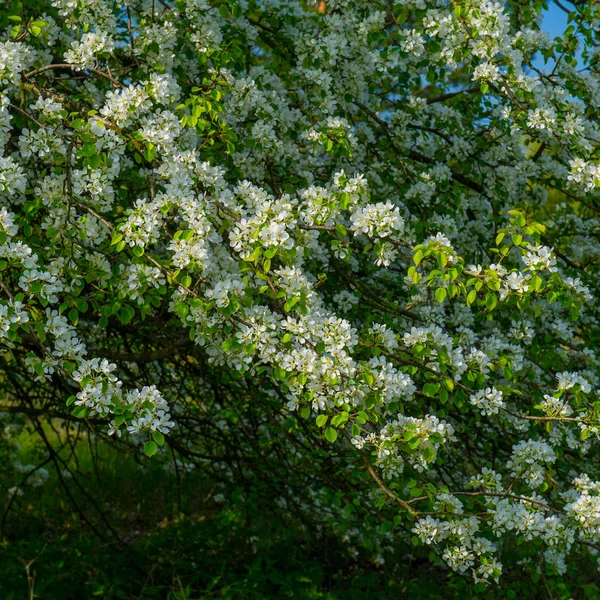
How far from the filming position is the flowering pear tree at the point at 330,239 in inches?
110

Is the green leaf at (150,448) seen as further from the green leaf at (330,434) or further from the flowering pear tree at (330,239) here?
the green leaf at (330,434)

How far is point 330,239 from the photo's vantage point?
138 inches

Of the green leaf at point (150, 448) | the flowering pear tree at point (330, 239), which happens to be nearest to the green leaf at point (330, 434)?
the flowering pear tree at point (330, 239)

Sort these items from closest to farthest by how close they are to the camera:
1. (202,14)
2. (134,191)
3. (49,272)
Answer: (49,272)
(202,14)
(134,191)

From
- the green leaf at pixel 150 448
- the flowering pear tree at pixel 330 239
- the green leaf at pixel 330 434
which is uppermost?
the flowering pear tree at pixel 330 239

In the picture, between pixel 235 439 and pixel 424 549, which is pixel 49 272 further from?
pixel 424 549

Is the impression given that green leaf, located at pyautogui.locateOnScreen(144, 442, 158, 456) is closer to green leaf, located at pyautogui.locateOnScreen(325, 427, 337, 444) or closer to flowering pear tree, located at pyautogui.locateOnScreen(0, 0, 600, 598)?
flowering pear tree, located at pyautogui.locateOnScreen(0, 0, 600, 598)

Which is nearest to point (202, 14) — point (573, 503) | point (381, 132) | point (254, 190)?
point (254, 190)

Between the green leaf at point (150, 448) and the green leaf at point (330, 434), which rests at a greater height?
the green leaf at point (330, 434)

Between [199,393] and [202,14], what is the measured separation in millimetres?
2706

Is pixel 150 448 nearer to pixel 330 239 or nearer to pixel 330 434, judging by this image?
pixel 330 434

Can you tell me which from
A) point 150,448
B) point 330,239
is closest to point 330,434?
point 150,448

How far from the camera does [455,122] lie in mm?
4629

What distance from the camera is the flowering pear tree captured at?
280cm
